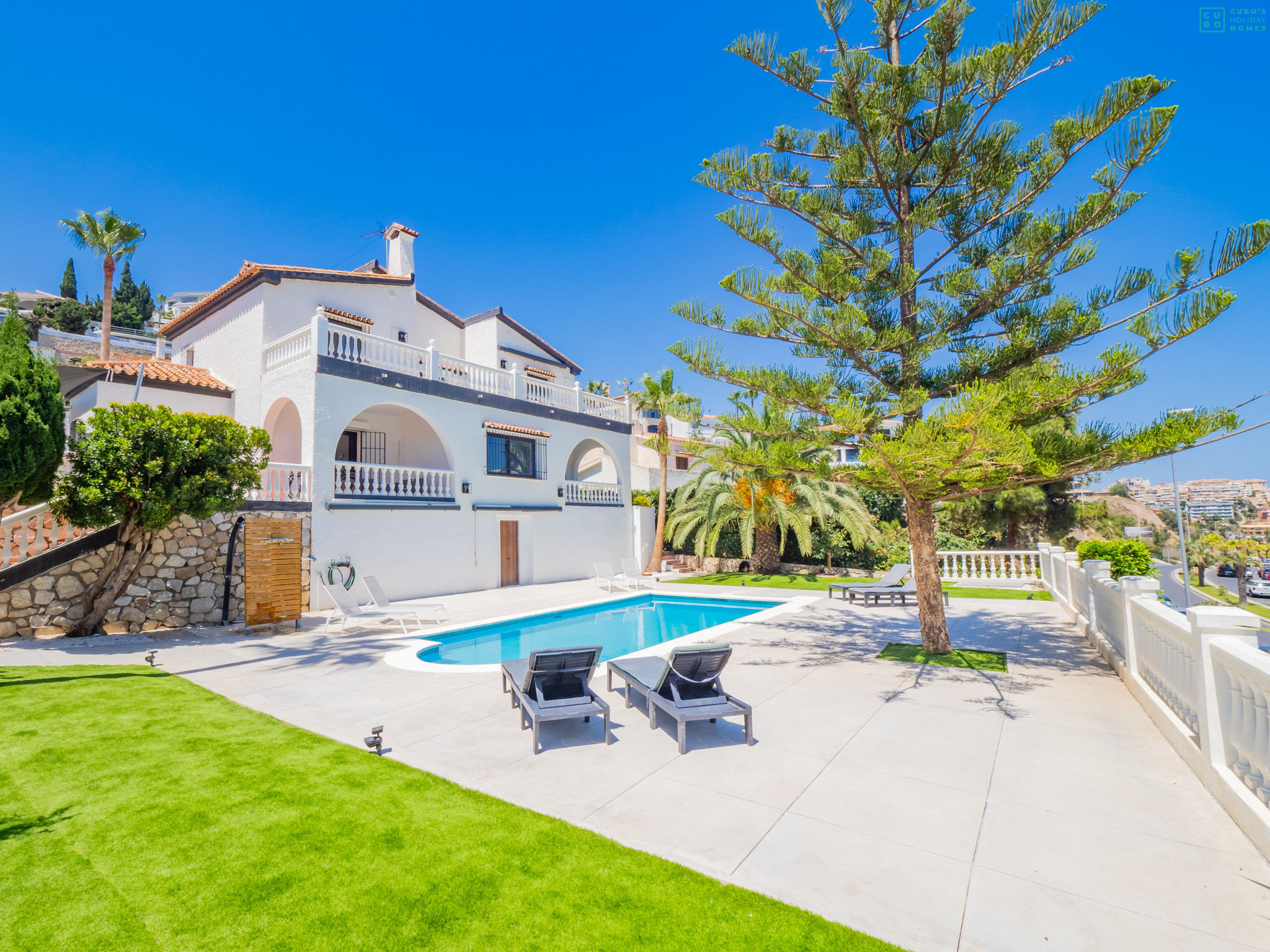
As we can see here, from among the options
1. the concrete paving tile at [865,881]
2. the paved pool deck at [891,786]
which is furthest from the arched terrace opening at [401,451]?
the concrete paving tile at [865,881]

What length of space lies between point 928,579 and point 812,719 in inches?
171

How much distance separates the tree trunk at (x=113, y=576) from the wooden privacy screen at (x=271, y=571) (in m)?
1.74

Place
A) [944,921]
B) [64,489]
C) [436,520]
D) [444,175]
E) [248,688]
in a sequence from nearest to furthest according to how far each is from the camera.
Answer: [944,921], [248,688], [64,489], [436,520], [444,175]

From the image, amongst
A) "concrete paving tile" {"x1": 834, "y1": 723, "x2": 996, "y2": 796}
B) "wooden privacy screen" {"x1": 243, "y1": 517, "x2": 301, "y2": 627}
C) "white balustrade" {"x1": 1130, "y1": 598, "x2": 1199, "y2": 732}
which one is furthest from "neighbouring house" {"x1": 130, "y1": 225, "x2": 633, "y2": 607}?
"white balustrade" {"x1": 1130, "y1": 598, "x2": 1199, "y2": 732}

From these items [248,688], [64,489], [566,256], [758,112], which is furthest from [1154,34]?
[566,256]

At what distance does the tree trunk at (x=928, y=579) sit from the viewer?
9.80m

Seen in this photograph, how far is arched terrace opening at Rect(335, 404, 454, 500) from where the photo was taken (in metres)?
16.6

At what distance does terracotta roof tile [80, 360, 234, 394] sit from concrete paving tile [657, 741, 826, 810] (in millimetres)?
17802

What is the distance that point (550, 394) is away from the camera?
22.3m

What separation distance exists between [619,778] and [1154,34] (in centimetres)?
1364

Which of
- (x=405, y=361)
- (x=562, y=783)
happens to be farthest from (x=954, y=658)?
(x=405, y=361)

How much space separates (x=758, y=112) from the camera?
44.1 ft

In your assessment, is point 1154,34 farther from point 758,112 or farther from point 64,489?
point 64,489

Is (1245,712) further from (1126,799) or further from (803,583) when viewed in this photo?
(803,583)
